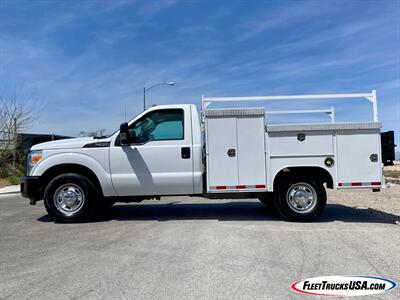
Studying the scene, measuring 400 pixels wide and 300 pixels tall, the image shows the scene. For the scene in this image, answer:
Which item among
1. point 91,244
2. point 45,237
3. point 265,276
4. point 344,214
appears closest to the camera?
point 265,276

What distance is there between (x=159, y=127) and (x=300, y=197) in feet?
10.4

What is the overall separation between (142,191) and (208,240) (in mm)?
2088

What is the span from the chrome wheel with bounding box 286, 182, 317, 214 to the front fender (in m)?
3.60

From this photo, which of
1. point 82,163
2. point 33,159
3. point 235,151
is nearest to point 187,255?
point 235,151

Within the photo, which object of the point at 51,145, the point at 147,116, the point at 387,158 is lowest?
the point at 387,158

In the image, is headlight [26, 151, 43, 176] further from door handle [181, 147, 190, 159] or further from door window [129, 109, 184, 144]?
door handle [181, 147, 190, 159]

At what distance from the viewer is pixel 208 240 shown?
19.5 feet

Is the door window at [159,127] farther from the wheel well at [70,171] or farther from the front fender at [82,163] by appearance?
the wheel well at [70,171]

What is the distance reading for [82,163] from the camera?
293 inches

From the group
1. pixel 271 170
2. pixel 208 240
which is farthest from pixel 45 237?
pixel 271 170

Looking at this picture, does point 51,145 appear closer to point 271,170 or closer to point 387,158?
point 271,170

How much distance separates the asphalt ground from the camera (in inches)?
153

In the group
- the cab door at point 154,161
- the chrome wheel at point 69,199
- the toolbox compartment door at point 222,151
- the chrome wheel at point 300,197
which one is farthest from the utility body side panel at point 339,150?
the chrome wheel at point 69,199

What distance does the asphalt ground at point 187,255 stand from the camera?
12.8ft
